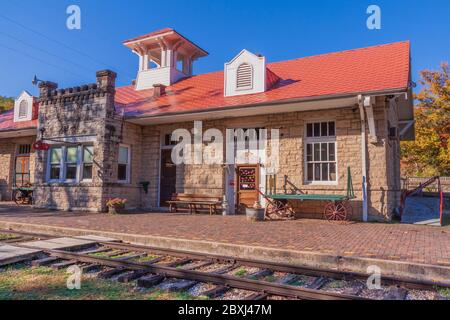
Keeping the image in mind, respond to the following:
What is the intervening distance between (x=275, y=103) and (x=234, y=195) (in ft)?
13.8

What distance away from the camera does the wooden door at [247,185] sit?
1345 centimetres

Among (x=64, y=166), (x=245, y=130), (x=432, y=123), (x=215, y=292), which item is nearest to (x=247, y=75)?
(x=245, y=130)

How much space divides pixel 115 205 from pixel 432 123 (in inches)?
965

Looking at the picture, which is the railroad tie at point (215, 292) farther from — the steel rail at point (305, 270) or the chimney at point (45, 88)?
the chimney at point (45, 88)

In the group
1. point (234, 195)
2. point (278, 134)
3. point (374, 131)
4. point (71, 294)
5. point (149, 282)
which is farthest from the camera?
point (234, 195)

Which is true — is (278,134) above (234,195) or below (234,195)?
above

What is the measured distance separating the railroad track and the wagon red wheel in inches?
241

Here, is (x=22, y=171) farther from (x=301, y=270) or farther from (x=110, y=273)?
(x=301, y=270)

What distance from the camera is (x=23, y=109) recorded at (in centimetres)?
1967

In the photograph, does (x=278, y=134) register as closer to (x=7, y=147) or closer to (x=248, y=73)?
(x=248, y=73)

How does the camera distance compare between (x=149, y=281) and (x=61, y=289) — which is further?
(x=149, y=281)

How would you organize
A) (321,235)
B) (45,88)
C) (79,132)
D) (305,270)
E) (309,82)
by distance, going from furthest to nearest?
(45,88)
(79,132)
(309,82)
(321,235)
(305,270)

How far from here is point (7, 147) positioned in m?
20.2
